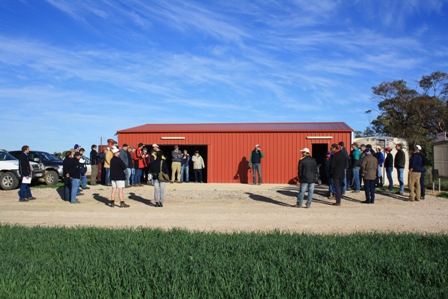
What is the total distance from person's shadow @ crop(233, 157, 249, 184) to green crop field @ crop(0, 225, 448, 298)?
46.7 feet

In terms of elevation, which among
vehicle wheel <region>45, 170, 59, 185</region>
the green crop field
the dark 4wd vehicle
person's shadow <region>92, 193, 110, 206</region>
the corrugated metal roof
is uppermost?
the corrugated metal roof

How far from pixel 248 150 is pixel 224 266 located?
16.4 metres

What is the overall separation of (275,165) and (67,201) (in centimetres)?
1039

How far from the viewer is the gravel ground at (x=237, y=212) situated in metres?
9.71

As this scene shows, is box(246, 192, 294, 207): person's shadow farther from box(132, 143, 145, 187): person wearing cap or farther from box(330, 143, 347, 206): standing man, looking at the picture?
box(132, 143, 145, 187): person wearing cap

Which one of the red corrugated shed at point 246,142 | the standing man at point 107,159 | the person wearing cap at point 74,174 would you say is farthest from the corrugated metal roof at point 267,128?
the person wearing cap at point 74,174

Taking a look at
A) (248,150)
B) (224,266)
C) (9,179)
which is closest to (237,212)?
(224,266)

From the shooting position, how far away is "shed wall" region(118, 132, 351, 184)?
70.5 feet

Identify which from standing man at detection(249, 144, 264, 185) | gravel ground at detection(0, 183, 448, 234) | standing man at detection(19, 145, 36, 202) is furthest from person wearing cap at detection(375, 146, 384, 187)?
standing man at detection(19, 145, 36, 202)

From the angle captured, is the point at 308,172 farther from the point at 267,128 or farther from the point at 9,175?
the point at 9,175

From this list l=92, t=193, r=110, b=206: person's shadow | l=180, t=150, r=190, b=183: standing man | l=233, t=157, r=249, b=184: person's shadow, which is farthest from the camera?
l=233, t=157, r=249, b=184: person's shadow

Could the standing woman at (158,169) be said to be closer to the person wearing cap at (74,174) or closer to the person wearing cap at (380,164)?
the person wearing cap at (74,174)

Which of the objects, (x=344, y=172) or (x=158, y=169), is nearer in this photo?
(x=158, y=169)

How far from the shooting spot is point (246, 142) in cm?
2205
